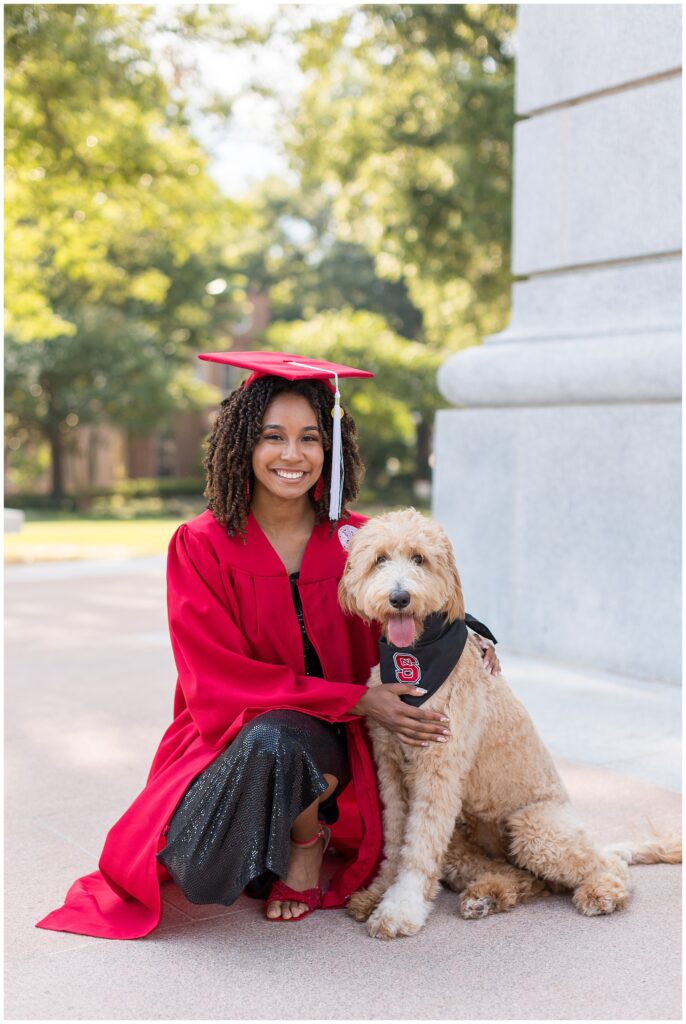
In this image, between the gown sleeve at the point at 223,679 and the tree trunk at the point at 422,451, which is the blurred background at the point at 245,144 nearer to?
the gown sleeve at the point at 223,679

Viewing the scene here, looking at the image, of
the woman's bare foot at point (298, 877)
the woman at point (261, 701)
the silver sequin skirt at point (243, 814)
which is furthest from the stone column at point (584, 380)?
the silver sequin skirt at point (243, 814)

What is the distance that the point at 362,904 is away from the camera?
10.6 ft

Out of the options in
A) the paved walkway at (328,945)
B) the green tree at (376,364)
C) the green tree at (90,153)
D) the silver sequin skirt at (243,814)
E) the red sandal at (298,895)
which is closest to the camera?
the paved walkway at (328,945)

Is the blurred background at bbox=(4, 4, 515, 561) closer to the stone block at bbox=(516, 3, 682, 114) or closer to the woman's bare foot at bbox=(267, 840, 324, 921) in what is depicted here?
the stone block at bbox=(516, 3, 682, 114)

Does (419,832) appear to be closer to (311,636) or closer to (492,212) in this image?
(311,636)

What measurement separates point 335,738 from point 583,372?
3.87 metres

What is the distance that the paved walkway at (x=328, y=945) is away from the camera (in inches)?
108

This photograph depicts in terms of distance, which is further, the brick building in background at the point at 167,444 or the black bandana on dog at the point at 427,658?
the brick building in background at the point at 167,444

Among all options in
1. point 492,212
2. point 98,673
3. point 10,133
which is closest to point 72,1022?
point 98,673

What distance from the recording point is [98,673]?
6.85m

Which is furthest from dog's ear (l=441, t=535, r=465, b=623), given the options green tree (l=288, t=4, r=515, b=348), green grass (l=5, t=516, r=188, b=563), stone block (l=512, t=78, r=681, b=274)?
green tree (l=288, t=4, r=515, b=348)

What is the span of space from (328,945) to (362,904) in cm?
21

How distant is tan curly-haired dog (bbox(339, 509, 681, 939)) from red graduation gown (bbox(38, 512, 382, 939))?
159mm

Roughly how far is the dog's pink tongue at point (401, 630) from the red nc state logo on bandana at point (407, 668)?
123 millimetres
